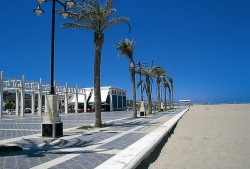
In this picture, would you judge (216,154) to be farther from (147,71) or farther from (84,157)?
(147,71)

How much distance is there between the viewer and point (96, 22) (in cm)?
1778

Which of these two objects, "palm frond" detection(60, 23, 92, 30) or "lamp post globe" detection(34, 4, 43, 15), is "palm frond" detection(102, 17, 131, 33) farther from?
"lamp post globe" detection(34, 4, 43, 15)

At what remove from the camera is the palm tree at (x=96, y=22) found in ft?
56.7

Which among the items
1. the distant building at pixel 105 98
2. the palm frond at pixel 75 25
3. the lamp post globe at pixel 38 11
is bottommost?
the distant building at pixel 105 98

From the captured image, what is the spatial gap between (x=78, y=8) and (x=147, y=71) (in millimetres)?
26126

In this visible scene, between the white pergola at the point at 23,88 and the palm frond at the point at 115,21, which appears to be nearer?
the palm frond at the point at 115,21

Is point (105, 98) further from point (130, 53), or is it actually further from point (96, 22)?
point (96, 22)

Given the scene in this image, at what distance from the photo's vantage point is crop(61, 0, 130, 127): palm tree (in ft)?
56.7

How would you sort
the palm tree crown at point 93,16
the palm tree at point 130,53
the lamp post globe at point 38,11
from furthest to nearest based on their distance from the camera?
the palm tree at point 130,53
the palm tree crown at point 93,16
the lamp post globe at point 38,11

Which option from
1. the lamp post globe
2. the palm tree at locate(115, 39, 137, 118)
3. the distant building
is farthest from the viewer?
the distant building

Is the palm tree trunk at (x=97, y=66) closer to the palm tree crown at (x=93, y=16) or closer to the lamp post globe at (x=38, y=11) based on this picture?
the palm tree crown at (x=93, y=16)

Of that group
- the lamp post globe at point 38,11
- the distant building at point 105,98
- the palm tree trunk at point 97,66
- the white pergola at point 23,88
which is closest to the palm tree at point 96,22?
the palm tree trunk at point 97,66

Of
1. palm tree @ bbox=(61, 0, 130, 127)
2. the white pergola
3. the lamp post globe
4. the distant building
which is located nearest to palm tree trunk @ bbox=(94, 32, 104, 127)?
palm tree @ bbox=(61, 0, 130, 127)

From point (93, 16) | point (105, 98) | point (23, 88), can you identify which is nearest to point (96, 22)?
point (93, 16)
